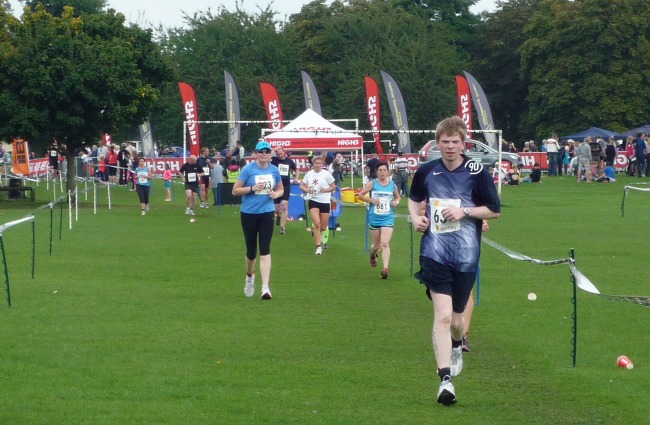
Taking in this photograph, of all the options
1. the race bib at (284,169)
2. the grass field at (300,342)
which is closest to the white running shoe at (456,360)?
the grass field at (300,342)

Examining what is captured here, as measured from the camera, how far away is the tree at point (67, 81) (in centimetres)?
3731

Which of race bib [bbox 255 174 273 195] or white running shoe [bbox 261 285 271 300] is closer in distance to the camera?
race bib [bbox 255 174 273 195]

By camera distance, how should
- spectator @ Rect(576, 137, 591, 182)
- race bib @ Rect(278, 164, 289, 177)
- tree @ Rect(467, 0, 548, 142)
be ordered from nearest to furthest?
race bib @ Rect(278, 164, 289, 177), spectator @ Rect(576, 137, 591, 182), tree @ Rect(467, 0, 548, 142)

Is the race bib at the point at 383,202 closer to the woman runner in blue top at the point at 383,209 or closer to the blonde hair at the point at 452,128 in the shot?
the woman runner in blue top at the point at 383,209

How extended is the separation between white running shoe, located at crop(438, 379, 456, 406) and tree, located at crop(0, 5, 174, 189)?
100 ft

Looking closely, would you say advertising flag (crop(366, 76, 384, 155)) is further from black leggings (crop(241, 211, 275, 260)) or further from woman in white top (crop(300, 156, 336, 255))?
black leggings (crop(241, 211, 275, 260))

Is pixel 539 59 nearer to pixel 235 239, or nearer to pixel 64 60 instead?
pixel 64 60

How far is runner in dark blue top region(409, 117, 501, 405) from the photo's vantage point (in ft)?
27.3

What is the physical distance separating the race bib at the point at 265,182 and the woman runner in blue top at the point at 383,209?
3143 millimetres

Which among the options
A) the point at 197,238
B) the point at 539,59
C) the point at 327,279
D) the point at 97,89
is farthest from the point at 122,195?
the point at 539,59

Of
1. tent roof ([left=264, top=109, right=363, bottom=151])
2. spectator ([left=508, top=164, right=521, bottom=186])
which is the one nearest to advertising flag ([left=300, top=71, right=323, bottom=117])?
spectator ([left=508, top=164, right=521, bottom=186])

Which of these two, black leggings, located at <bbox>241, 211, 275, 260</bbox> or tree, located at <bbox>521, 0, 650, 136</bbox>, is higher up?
tree, located at <bbox>521, 0, 650, 136</bbox>

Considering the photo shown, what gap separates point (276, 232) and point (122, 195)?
72.1ft

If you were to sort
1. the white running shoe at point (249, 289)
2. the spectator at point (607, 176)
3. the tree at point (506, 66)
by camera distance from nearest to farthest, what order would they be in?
the white running shoe at point (249, 289) → the spectator at point (607, 176) → the tree at point (506, 66)
